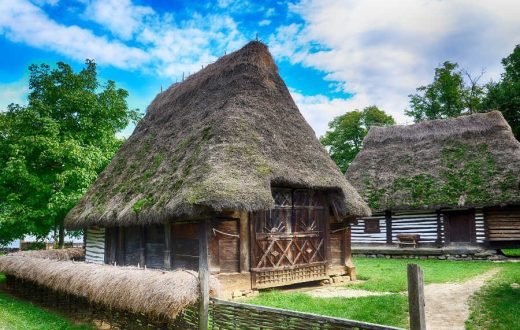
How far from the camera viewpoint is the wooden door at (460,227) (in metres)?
20.6

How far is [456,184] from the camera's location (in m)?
21.0

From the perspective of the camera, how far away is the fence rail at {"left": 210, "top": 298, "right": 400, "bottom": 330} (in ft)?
19.0

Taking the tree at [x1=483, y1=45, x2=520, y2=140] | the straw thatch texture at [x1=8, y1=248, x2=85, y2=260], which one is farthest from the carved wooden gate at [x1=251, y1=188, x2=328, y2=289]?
the tree at [x1=483, y1=45, x2=520, y2=140]

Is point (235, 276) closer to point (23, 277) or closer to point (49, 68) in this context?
point (23, 277)

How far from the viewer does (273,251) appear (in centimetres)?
1262

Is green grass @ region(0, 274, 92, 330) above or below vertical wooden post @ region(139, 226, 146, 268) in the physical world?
below

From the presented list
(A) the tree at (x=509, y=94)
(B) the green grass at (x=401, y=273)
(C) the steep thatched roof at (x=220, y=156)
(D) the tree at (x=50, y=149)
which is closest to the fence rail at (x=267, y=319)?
(C) the steep thatched roof at (x=220, y=156)

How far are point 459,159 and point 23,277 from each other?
20693 mm

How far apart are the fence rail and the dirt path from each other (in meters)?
3.11

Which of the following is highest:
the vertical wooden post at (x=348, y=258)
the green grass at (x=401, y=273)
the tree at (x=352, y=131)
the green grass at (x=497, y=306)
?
the tree at (x=352, y=131)

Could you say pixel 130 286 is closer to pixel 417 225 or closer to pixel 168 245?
pixel 168 245

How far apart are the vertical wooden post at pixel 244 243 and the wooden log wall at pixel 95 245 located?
782cm

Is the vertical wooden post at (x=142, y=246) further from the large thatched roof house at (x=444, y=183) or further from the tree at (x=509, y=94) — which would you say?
the tree at (x=509, y=94)

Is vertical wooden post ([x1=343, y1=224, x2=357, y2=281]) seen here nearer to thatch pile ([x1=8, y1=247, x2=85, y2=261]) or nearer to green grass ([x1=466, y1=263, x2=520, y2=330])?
green grass ([x1=466, y1=263, x2=520, y2=330])
